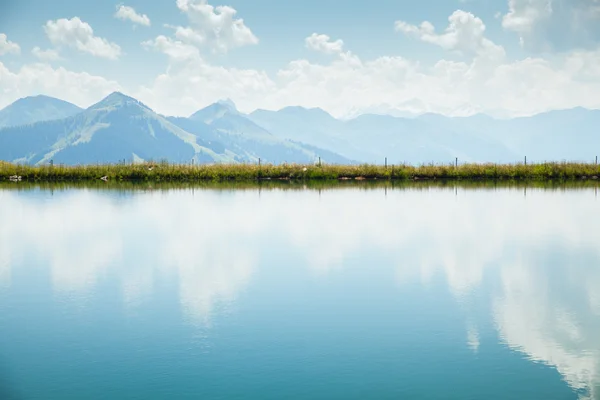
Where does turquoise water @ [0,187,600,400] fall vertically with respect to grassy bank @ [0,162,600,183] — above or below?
below

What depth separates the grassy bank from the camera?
62.2 m

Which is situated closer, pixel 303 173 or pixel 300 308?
pixel 300 308

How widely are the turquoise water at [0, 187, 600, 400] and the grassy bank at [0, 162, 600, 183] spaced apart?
111ft

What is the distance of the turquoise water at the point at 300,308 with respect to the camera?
411 inches

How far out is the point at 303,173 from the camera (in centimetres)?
6378

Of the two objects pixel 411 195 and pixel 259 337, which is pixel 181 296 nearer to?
pixel 259 337

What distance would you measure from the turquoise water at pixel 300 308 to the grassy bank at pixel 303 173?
33.7 m

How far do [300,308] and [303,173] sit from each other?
49500 mm

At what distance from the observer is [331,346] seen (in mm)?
11922

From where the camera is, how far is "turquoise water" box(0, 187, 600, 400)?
10445 millimetres

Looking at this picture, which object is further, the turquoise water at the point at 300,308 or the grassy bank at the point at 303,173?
the grassy bank at the point at 303,173

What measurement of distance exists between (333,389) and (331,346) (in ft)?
6.20

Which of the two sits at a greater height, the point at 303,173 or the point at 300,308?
the point at 303,173

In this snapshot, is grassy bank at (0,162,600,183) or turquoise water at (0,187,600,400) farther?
grassy bank at (0,162,600,183)
